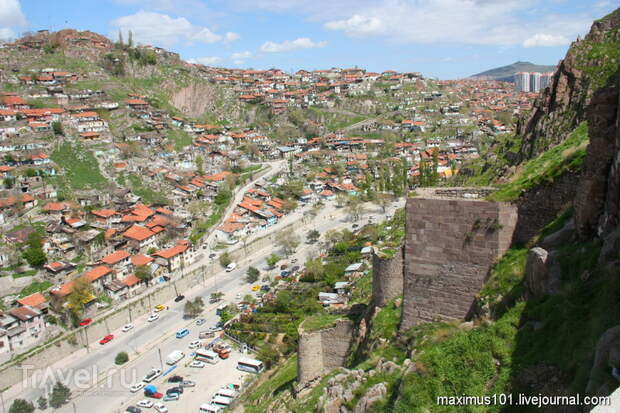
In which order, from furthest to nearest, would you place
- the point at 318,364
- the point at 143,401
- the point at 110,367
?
the point at 110,367 < the point at 143,401 < the point at 318,364

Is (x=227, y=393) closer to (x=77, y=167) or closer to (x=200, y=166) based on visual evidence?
(x=77, y=167)

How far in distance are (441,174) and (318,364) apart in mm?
38116

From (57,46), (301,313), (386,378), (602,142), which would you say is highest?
(57,46)

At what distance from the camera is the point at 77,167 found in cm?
4750

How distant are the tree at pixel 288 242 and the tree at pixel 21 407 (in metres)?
20.6

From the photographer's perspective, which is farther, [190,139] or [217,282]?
[190,139]

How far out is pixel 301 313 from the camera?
80.8 ft

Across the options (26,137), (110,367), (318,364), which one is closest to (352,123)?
(26,137)

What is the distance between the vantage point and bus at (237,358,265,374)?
2067 centimetres

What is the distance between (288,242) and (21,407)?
21.4 metres

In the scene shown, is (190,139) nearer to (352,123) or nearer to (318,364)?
(352,123)

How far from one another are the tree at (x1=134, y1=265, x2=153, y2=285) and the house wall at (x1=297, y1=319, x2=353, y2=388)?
22368 millimetres

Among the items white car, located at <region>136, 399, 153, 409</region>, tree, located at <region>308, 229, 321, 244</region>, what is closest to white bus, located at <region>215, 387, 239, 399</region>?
white car, located at <region>136, 399, 153, 409</region>

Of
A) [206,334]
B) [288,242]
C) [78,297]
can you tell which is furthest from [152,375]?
[288,242]
